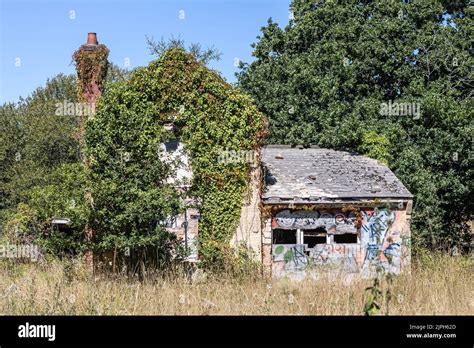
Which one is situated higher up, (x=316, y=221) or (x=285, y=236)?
(x=316, y=221)

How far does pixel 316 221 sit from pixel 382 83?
12494 millimetres

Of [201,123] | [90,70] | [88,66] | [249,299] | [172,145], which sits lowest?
[249,299]

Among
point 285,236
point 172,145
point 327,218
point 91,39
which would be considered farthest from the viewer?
point 285,236

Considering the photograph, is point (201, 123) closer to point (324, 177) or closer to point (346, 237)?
point (324, 177)

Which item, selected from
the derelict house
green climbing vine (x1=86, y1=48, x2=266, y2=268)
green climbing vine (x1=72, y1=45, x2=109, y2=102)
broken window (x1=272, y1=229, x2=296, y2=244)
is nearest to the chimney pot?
green climbing vine (x1=72, y1=45, x2=109, y2=102)

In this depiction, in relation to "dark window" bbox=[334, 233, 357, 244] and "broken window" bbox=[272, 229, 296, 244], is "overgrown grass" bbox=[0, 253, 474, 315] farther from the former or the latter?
"dark window" bbox=[334, 233, 357, 244]

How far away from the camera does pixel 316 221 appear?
63.7ft

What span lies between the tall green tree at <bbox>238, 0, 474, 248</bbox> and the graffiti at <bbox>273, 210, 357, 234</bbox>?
5.41m

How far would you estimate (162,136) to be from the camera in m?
17.9

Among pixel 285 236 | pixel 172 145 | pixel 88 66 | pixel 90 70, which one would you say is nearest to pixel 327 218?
pixel 285 236

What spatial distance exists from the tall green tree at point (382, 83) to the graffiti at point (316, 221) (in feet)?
17.7

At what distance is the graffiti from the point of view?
1920 cm

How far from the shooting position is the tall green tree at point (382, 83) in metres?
24.6

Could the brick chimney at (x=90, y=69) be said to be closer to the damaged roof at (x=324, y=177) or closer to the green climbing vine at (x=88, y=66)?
the green climbing vine at (x=88, y=66)
